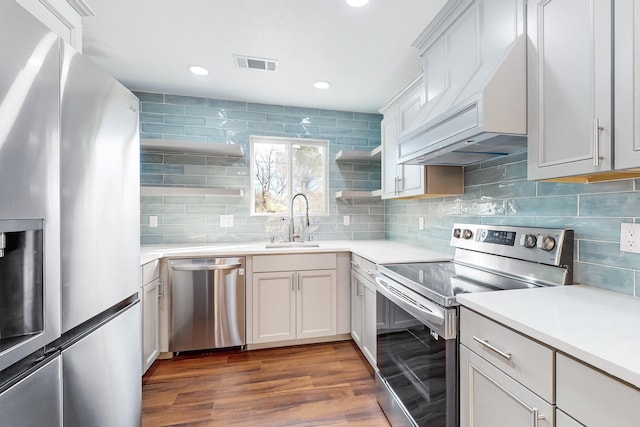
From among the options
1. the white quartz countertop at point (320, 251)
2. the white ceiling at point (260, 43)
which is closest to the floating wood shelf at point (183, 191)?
the white quartz countertop at point (320, 251)

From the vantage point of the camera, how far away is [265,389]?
77.8 inches

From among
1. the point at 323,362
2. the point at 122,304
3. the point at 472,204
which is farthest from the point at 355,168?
the point at 122,304

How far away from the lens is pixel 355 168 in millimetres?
3355

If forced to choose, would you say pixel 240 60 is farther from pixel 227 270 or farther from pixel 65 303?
pixel 65 303

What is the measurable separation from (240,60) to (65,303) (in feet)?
6.58

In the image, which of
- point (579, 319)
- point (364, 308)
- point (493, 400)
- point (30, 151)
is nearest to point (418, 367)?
point (493, 400)

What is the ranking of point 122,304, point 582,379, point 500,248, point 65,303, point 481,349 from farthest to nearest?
point 500,248, point 122,304, point 481,349, point 65,303, point 582,379

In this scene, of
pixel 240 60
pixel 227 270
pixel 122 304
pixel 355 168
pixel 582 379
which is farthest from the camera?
pixel 355 168

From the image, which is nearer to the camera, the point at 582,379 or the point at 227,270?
the point at 582,379

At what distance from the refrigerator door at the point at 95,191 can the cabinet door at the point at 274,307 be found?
1274mm

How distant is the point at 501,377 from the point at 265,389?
5.20 feet

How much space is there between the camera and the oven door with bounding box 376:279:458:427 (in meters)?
1.14

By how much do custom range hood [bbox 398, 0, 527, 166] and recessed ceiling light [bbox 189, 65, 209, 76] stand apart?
66.9 inches

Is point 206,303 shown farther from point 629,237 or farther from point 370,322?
point 629,237
